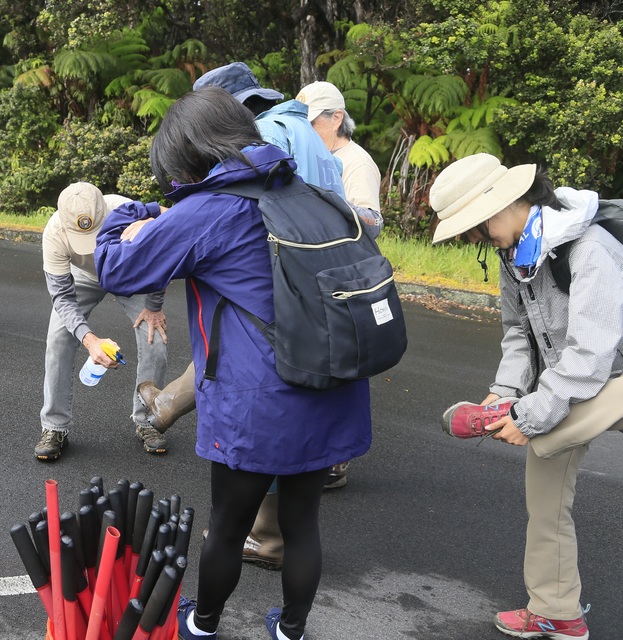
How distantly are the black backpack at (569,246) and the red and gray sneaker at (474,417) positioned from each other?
448 mm

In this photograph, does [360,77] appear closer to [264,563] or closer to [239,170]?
[264,563]

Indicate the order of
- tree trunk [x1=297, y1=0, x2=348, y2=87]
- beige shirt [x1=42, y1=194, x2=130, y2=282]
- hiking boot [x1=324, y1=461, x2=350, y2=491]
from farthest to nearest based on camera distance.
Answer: tree trunk [x1=297, y1=0, x2=348, y2=87] < hiking boot [x1=324, y1=461, x2=350, y2=491] < beige shirt [x1=42, y1=194, x2=130, y2=282]

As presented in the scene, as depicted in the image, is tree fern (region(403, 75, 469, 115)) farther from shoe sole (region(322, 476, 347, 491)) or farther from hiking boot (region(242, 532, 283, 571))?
hiking boot (region(242, 532, 283, 571))

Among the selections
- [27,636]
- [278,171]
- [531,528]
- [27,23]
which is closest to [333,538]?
[531,528]

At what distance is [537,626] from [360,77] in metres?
11.0

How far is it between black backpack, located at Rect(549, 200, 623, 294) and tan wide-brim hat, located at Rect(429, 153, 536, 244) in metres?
0.23

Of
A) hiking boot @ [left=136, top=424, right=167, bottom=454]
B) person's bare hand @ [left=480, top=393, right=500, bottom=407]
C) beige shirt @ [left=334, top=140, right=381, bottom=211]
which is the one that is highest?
beige shirt @ [left=334, top=140, right=381, bottom=211]

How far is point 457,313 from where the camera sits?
30.0ft

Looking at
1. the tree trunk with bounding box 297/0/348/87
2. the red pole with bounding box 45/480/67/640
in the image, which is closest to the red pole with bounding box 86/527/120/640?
the red pole with bounding box 45/480/67/640

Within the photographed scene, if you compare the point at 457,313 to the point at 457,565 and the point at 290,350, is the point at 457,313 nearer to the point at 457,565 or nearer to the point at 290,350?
the point at 457,565

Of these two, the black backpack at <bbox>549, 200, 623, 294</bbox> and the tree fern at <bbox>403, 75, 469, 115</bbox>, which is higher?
the black backpack at <bbox>549, 200, 623, 294</bbox>

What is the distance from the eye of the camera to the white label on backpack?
2604 millimetres

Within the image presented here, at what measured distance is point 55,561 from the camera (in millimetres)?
2461

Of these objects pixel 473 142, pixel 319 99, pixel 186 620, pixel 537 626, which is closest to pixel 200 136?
pixel 186 620
